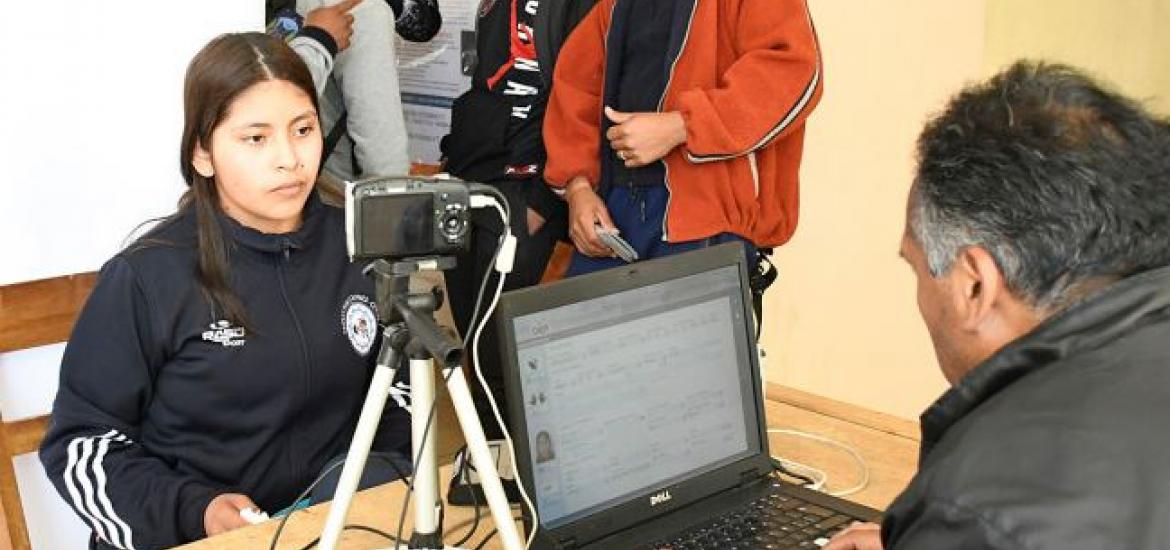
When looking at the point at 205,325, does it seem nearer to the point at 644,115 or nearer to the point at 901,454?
the point at 644,115

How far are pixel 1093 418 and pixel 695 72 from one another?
52.7 inches

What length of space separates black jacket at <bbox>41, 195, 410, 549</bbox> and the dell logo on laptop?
55 cm

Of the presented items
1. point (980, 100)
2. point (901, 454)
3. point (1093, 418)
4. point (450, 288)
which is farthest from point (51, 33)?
point (1093, 418)

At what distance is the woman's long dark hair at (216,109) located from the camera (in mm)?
1725

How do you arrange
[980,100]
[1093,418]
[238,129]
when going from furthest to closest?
[238,129], [980,100], [1093,418]

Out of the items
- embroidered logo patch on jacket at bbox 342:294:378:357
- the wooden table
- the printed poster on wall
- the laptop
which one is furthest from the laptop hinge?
the printed poster on wall

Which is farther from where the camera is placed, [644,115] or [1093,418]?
[644,115]

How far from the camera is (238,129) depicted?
175 cm

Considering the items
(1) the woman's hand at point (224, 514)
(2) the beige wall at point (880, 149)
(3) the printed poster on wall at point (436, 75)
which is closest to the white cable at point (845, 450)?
(1) the woman's hand at point (224, 514)

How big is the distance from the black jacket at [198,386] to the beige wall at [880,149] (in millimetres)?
1884

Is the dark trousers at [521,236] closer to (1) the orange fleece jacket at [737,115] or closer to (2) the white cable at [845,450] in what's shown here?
(1) the orange fleece jacket at [737,115]

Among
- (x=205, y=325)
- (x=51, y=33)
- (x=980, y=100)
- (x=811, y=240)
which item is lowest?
(x=811, y=240)

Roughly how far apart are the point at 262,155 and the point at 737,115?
0.75 meters

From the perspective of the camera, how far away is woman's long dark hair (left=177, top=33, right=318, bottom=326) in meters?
1.72
